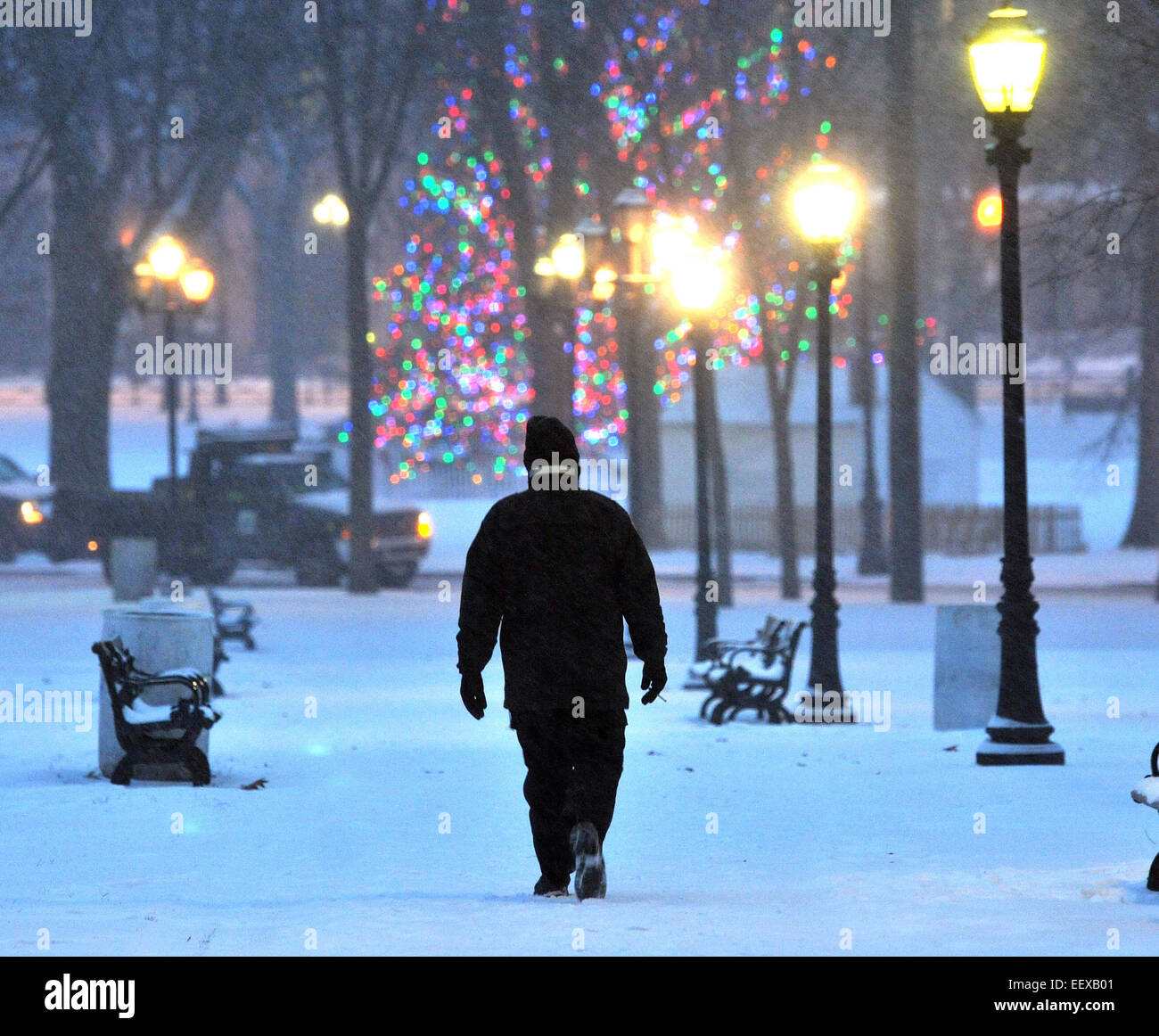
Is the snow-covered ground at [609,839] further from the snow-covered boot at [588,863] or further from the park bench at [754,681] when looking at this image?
the park bench at [754,681]

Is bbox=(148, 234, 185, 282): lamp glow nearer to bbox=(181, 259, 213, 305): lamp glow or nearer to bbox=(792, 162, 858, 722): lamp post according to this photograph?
bbox=(181, 259, 213, 305): lamp glow

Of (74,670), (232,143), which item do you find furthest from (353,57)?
(74,670)

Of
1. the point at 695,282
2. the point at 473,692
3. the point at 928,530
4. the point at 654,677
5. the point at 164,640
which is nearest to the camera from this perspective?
the point at 473,692

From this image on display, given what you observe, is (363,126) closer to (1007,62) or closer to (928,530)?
(928,530)

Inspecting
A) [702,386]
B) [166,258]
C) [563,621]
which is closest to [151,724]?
[563,621]

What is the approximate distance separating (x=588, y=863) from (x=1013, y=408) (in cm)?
598

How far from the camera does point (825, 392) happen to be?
58.3ft

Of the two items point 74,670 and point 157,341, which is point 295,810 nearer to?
point 74,670

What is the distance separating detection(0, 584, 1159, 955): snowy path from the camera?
7.31 m

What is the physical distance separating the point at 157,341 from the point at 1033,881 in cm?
3875

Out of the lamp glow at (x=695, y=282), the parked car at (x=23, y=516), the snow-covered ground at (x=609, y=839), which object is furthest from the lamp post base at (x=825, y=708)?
the parked car at (x=23, y=516)

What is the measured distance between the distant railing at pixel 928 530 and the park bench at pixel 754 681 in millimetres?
25861

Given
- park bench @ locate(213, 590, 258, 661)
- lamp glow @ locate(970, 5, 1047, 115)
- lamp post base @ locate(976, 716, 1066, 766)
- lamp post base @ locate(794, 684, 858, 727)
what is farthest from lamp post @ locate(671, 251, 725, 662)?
lamp glow @ locate(970, 5, 1047, 115)

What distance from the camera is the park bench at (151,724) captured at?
12023 millimetres
